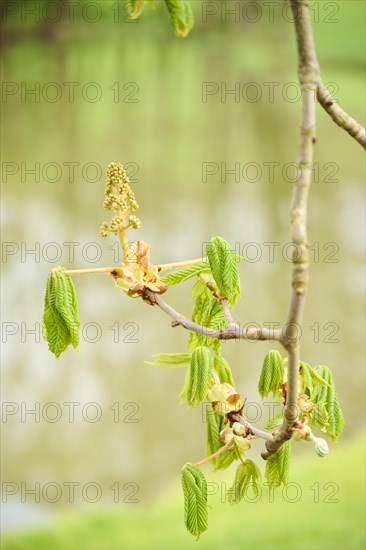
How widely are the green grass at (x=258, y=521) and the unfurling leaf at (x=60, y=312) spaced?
1.07 meters

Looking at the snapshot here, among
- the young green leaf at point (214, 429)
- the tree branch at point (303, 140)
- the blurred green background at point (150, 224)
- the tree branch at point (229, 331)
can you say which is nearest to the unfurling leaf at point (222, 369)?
the young green leaf at point (214, 429)

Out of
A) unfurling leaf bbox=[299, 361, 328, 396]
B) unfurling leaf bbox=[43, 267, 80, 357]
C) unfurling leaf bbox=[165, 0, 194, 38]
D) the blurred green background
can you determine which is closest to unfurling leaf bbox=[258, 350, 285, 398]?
unfurling leaf bbox=[299, 361, 328, 396]

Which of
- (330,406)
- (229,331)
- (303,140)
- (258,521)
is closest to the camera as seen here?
(303,140)

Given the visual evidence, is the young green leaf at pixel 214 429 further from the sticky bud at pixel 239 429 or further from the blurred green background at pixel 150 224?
the blurred green background at pixel 150 224

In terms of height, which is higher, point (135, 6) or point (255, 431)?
point (135, 6)

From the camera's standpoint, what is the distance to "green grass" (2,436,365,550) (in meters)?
1.57

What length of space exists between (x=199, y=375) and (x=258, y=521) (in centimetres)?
104

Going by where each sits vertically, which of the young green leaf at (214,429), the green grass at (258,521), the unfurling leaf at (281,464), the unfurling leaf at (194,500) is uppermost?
the young green leaf at (214,429)

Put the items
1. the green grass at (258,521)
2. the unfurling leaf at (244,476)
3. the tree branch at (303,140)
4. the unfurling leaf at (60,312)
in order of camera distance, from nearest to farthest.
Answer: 1. the tree branch at (303,140)
2. the unfurling leaf at (60,312)
3. the unfurling leaf at (244,476)
4. the green grass at (258,521)

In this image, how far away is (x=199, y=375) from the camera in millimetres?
647

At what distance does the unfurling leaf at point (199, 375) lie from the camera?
2.12 ft

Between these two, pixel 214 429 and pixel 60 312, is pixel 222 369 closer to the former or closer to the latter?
pixel 214 429

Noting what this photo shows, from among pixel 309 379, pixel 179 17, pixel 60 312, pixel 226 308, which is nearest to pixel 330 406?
pixel 309 379

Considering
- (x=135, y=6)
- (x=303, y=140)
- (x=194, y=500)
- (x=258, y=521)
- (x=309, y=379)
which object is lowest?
(x=258, y=521)
